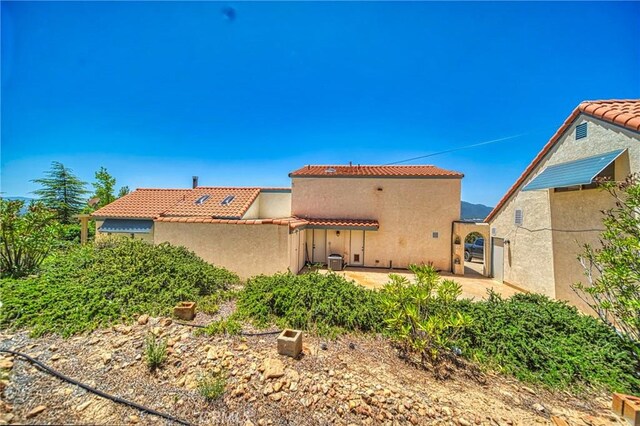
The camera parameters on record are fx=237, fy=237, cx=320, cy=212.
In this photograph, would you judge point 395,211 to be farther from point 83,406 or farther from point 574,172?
point 83,406

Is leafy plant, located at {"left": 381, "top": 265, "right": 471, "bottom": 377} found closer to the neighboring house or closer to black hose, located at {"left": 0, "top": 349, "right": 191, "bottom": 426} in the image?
black hose, located at {"left": 0, "top": 349, "right": 191, "bottom": 426}

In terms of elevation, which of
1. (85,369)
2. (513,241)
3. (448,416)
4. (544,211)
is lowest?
(448,416)

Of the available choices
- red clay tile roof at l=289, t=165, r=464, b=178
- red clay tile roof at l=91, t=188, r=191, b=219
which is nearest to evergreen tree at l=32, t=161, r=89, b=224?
red clay tile roof at l=91, t=188, r=191, b=219

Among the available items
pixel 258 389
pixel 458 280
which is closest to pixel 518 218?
pixel 458 280

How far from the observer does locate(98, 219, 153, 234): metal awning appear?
16.3 meters

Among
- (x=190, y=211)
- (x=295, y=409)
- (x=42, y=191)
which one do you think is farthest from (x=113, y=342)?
(x=42, y=191)

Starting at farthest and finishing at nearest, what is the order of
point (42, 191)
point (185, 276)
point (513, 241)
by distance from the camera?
point (42, 191) < point (513, 241) < point (185, 276)

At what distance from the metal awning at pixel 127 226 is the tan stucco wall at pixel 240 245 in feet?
15.4

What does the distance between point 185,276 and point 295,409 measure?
694 cm

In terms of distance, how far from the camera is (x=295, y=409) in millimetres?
4266

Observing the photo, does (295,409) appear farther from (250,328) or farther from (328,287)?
(328,287)

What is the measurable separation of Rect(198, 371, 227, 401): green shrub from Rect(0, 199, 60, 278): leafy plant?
10.5 metres

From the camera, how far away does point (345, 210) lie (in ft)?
61.2

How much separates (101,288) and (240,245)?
5.99 metres
